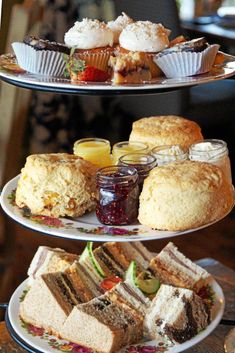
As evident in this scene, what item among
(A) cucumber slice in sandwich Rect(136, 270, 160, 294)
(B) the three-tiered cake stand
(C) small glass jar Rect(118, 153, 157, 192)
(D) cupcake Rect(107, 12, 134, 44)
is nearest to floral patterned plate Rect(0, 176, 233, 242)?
(B) the three-tiered cake stand

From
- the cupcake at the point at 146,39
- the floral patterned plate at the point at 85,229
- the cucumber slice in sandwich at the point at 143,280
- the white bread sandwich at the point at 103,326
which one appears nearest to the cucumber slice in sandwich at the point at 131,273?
the cucumber slice in sandwich at the point at 143,280

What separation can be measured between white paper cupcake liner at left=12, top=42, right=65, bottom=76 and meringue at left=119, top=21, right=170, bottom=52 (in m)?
0.17

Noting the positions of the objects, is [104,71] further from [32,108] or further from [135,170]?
[32,108]

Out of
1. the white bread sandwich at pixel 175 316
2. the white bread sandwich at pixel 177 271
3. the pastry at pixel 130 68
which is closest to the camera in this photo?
the pastry at pixel 130 68

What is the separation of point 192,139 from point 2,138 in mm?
2001

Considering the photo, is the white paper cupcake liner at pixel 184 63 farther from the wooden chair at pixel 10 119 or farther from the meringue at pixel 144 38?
the wooden chair at pixel 10 119

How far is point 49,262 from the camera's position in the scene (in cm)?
201

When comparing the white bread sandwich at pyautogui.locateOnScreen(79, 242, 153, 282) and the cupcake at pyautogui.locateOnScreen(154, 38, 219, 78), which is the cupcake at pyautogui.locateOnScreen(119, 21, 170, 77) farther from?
the white bread sandwich at pyautogui.locateOnScreen(79, 242, 153, 282)

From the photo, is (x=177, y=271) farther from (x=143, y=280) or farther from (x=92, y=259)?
(x=92, y=259)

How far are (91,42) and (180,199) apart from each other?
0.40m

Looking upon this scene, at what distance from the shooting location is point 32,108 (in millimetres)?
4680

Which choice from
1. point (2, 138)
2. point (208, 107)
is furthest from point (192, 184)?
point (208, 107)

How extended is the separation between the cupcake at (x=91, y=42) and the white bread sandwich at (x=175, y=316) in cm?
54

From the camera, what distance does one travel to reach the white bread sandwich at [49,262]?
1.99 metres
